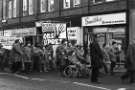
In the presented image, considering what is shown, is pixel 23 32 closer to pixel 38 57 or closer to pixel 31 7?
pixel 31 7

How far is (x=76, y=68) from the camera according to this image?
51.3ft

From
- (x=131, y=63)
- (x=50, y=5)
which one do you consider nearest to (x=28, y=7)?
(x=50, y=5)

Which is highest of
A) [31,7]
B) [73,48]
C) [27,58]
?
[31,7]

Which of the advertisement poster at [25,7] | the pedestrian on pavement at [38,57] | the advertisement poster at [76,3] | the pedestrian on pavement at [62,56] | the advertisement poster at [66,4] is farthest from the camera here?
the advertisement poster at [25,7]

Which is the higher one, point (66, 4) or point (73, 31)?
point (66, 4)

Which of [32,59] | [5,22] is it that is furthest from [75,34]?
[5,22]

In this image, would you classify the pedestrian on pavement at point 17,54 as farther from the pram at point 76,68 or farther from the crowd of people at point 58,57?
the pram at point 76,68

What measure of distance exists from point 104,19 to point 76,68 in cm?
939

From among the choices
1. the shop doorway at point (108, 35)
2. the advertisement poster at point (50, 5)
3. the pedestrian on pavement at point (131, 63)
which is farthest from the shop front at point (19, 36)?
the pedestrian on pavement at point (131, 63)

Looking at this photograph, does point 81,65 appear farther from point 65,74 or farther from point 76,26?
point 76,26

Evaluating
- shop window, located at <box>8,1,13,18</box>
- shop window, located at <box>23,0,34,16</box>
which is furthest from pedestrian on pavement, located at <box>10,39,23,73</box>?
shop window, located at <box>8,1,13,18</box>

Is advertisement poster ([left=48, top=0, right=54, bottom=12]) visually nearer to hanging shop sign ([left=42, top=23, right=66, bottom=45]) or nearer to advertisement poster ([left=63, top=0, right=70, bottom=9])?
advertisement poster ([left=63, top=0, right=70, bottom=9])

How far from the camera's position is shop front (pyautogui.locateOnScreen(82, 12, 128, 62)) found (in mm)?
22859

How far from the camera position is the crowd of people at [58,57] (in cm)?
1385
